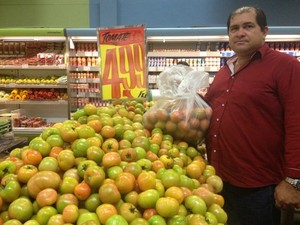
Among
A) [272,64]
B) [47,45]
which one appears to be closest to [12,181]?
[272,64]

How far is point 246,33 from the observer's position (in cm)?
203

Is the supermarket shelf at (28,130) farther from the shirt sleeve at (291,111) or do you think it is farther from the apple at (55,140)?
the shirt sleeve at (291,111)

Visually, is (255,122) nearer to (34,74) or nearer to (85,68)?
(85,68)

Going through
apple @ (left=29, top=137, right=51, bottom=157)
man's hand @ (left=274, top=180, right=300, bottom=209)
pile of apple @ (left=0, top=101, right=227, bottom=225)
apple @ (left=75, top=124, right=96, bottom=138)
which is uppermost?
apple @ (left=75, top=124, right=96, bottom=138)

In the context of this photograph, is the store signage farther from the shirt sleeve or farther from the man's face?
the shirt sleeve

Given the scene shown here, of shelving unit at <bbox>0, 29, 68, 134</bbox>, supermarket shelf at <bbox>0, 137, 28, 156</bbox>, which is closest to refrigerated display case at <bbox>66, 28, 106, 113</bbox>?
shelving unit at <bbox>0, 29, 68, 134</bbox>

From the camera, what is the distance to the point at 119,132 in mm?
1912

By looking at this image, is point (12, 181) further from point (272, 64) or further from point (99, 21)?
point (99, 21)

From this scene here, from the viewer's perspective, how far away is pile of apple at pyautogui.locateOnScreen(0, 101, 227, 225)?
1.24 meters

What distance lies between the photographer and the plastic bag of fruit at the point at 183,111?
2070mm

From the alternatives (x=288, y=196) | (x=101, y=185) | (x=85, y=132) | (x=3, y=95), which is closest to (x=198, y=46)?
(x=3, y=95)

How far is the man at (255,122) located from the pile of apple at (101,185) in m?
0.37

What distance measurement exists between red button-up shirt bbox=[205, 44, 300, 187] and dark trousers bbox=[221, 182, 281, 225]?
0.22 ft

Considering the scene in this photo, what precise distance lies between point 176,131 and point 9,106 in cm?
541
